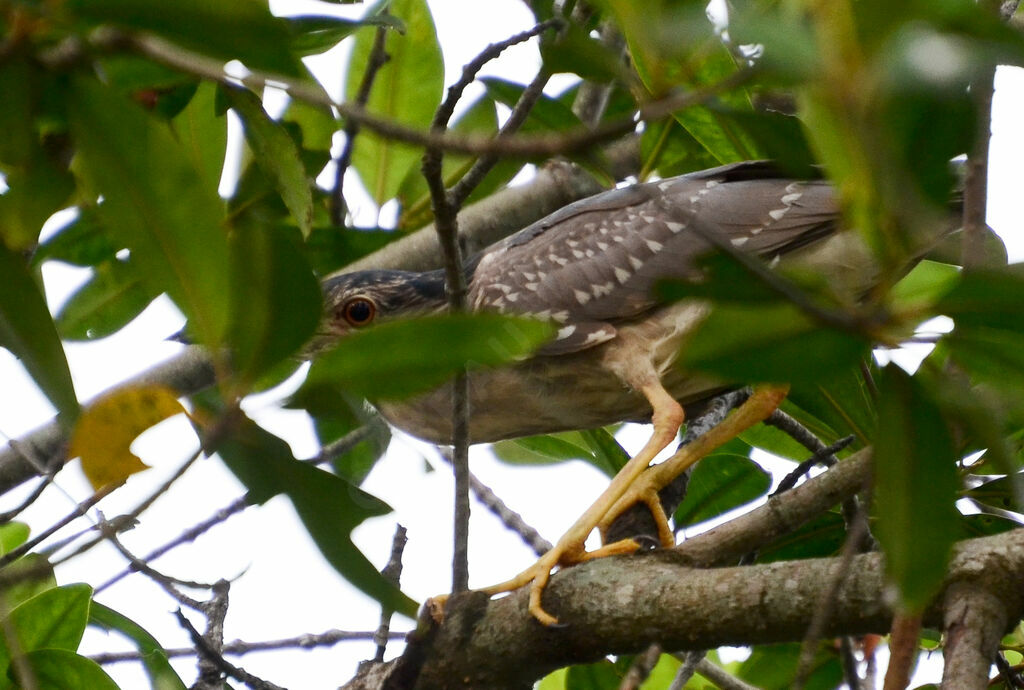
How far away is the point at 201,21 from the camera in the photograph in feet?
3.53

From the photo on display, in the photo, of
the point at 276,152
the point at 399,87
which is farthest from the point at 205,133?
the point at 276,152

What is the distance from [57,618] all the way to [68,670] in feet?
0.89

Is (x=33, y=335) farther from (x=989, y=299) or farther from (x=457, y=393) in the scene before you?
(x=457, y=393)

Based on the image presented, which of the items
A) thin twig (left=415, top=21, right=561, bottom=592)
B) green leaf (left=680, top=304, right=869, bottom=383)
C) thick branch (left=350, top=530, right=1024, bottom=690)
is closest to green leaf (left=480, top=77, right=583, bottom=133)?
thin twig (left=415, top=21, right=561, bottom=592)

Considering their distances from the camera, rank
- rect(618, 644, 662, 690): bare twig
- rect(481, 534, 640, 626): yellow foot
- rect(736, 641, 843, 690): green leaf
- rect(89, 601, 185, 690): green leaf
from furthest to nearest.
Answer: rect(736, 641, 843, 690): green leaf → rect(89, 601, 185, 690): green leaf → rect(481, 534, 640, 626): yellow foot → rect(618, 644, 662, 690): bare twig

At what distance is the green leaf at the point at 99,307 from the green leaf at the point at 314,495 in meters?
2.36

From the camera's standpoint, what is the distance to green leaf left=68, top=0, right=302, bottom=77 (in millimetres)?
1071

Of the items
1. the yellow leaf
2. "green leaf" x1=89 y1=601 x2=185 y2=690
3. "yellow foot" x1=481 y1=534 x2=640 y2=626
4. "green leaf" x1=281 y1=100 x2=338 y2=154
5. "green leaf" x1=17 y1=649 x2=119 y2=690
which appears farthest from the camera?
"green leaf" x1=281 y1=100 x2=338 y2=154

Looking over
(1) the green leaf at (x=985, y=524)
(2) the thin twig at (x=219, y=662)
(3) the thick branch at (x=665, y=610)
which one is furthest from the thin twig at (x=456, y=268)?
(1) the green leaf at (x=985, y=524)

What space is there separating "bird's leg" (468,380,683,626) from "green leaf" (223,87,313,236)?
1.01 meters

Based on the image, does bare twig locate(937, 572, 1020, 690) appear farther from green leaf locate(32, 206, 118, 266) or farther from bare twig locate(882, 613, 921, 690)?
green leaf locate(32, 206, 118, 266)

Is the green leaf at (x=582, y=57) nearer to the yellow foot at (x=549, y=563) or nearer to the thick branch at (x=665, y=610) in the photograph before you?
the thick branch at (x=665, y=610)

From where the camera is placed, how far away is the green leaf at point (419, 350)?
43.6 inches

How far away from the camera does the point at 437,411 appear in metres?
3.89
